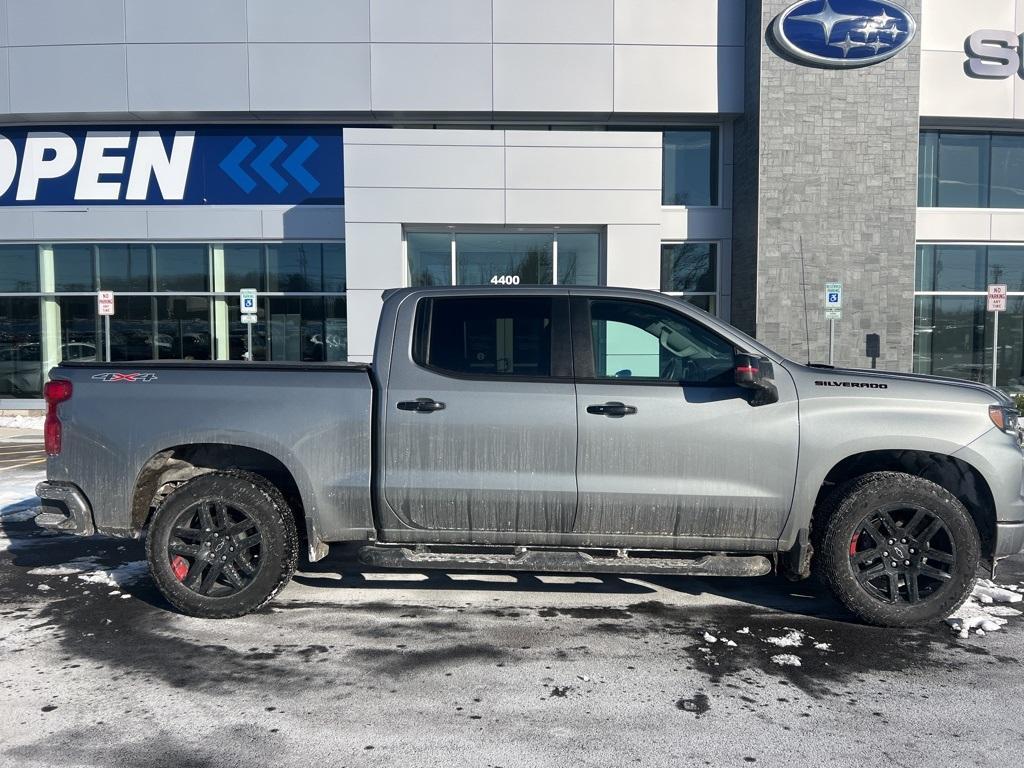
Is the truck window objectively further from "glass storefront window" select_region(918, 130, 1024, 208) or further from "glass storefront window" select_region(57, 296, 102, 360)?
"glass storefront window" select_region(57, 296, 102, 360)

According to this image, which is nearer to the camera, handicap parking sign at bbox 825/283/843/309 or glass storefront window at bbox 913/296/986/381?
handicap parking sign at bbox 825/283/843/309

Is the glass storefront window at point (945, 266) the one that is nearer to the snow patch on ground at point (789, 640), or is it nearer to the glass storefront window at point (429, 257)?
the glass storefront window at point (429, 257)

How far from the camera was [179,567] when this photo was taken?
4504 millimetres

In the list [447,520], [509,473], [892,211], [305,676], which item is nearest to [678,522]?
[509,473]

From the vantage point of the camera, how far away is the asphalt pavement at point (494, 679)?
120 inches

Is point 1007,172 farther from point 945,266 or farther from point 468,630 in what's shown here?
point 468,630

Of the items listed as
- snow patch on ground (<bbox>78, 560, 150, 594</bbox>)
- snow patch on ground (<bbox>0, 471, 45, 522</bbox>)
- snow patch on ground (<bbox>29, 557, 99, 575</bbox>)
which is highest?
snow patch on ground (<bbox>0, 471, 45, 522</bbox>)

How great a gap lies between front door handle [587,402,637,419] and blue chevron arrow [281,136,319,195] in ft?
47.2

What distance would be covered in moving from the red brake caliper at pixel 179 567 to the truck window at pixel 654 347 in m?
2.82

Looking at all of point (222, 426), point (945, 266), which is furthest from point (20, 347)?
point (945, 266)

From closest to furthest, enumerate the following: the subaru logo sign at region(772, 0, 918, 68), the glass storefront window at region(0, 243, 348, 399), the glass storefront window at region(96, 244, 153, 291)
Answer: the subaru logo sign at region(772, 0, 918, 68), the glass storefront window at region(0, 243, 348, 399), the glass storefront window at region(96, 244, 153, 291)

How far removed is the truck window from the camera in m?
4.39

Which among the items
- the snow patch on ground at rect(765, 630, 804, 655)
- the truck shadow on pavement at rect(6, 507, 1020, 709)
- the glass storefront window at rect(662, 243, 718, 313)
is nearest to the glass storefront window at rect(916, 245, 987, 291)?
the glass storefront window at rect(662, 243, 718, 313)

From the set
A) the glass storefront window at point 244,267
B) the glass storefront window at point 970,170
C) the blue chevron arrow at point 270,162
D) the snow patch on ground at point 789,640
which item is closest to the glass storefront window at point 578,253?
the blue chevron arrow at point 270,162
